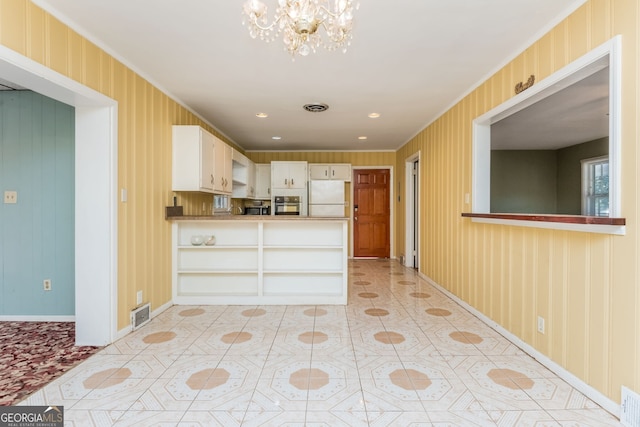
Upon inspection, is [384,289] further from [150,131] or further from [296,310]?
[150,131]

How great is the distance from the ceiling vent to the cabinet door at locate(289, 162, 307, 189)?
2.30 m

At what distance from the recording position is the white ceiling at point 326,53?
6.55 feet

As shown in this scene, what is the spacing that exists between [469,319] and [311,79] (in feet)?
9.40

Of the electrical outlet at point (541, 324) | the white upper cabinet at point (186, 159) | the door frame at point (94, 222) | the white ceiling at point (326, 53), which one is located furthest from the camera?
the white upper cabinet at point (186, 159)

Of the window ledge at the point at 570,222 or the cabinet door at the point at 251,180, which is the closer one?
the window ledge at the point at 570,222

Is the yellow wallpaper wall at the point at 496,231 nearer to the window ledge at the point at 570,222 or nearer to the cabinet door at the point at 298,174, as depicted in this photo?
the window ledge at the point at 570,222

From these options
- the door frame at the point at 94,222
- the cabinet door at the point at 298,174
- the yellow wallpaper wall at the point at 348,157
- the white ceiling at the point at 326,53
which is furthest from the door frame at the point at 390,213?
the door frame at the point at 94,222

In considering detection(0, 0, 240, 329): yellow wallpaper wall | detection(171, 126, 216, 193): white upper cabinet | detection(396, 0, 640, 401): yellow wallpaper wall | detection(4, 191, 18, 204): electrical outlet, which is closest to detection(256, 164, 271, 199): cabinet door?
detection(0, 0, 240, 329): yellow wallpaper wall

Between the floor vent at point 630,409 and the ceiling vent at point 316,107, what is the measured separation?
3.53 meters

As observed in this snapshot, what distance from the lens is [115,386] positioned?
1.93 m

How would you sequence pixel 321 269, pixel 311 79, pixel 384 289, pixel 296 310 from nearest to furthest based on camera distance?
pixel 311 79
pixel 296 310
pixel 321 269
pixel 384 289

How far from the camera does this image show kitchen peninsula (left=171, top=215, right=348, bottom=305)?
3.64 m

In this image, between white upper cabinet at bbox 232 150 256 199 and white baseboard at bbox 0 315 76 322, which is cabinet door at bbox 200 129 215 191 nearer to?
white upper cabinet at bbox 232 150 256 199

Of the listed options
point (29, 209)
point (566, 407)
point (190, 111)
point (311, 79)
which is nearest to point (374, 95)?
point (311, 79)
